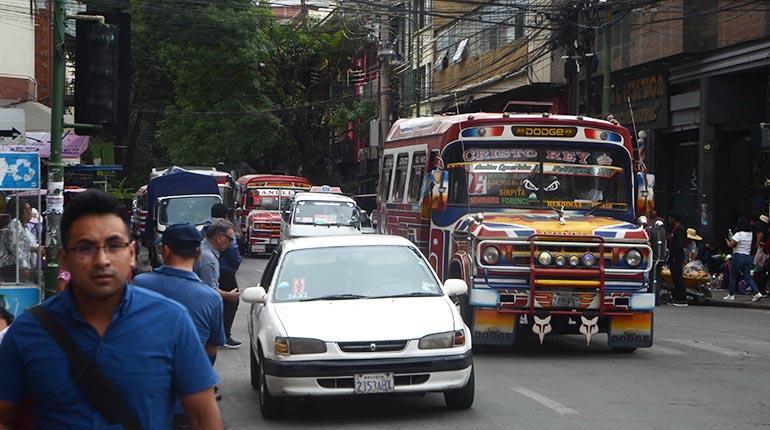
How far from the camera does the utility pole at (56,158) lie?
1343 centimetres

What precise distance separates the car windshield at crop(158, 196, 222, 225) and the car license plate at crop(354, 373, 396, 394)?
2411 centimetres

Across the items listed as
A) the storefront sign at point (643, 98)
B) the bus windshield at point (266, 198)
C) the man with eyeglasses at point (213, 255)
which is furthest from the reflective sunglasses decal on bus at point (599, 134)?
the bus windshield at point (266, 198)

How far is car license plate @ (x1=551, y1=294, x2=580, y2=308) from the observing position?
1430cm

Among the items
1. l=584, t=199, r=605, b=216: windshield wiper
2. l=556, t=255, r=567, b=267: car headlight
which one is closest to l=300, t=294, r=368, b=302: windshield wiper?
l=556, t=255, r=567, b=267: car headlight

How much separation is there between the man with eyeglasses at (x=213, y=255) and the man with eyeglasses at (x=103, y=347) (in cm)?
749

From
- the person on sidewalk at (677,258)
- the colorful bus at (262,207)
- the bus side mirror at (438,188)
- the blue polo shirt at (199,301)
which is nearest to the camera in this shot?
the blue polo shirt at (199,301)

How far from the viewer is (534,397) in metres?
11.3

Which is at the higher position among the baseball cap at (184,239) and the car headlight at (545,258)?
the baseball cap at (184,239)

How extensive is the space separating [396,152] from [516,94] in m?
23.8

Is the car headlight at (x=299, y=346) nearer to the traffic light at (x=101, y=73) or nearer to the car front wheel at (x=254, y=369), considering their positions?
the car front wheel at (x=254, y=369)

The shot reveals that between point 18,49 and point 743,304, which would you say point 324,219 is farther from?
point 743,304

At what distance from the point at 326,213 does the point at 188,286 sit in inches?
1064

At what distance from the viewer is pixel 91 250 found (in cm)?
398

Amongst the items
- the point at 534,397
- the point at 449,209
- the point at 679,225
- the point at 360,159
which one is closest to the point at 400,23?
the point at 360,159
